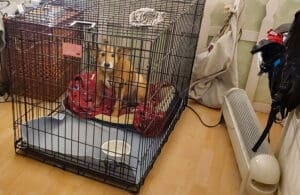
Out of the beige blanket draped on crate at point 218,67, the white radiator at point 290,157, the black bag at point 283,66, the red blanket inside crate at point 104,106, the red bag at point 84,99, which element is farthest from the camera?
the beige blanket draped on crate at point 218,67

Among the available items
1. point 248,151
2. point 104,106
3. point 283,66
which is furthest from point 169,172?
point 283,66

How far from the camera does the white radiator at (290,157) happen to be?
145 centimetres

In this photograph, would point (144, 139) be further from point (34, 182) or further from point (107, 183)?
point (34, 182)

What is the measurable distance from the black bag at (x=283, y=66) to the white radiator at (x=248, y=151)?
0.23 m

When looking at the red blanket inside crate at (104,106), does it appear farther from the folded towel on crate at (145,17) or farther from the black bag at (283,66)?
the black bag at (283,66)

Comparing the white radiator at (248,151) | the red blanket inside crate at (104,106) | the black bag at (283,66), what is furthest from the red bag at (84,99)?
the black bag at (283,66)

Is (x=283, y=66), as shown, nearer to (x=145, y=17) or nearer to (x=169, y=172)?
(x=169, y=172)

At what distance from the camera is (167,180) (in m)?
1.83

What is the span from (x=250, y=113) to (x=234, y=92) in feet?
0.94

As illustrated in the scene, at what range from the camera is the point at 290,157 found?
1.56 m

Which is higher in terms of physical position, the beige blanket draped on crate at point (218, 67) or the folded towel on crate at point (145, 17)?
the folded towel on crate at point (145, 17)

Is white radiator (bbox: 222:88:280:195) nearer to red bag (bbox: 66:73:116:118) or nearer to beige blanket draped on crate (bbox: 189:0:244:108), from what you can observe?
beige blanket draped on crate (bbox: 189:0:244:108)

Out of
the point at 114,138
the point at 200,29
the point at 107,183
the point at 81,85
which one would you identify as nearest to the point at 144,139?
the point at 114,138

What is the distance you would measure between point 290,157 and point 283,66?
0.45 metres
